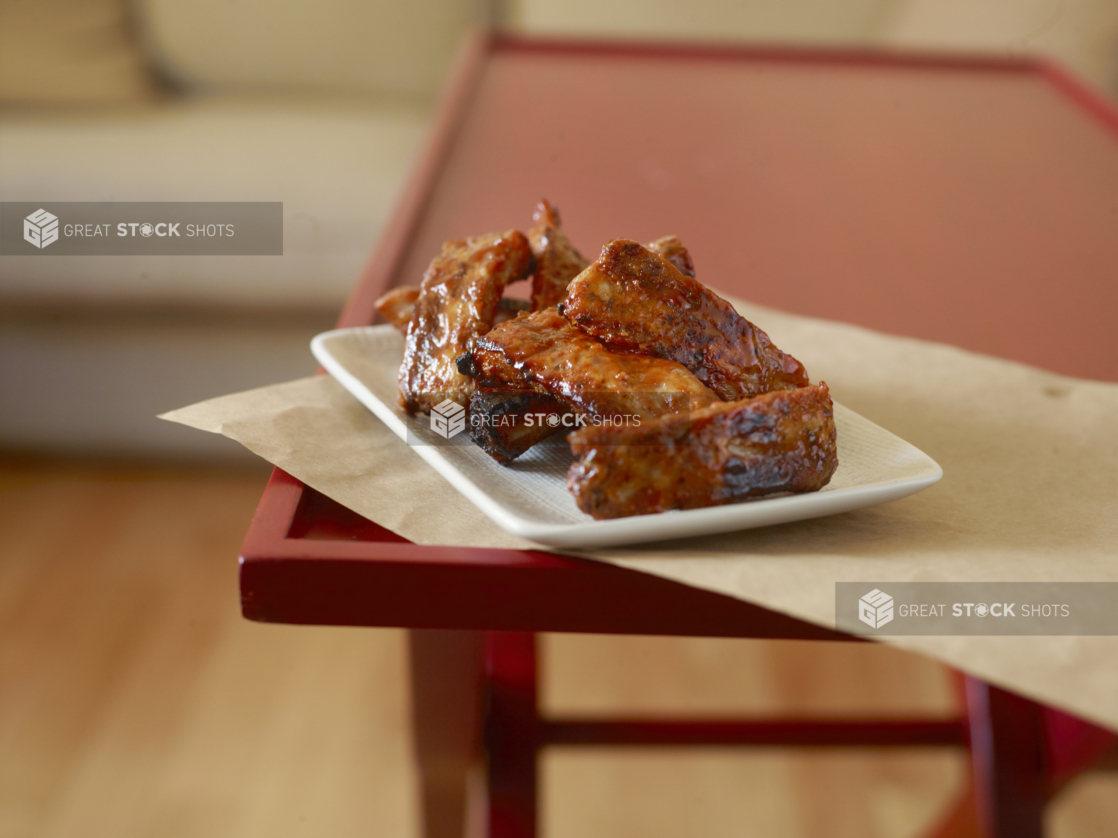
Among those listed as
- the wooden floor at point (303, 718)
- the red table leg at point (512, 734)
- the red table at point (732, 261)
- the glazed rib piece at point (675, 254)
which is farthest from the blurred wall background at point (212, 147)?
the glazed rib piece at point (675, 254)

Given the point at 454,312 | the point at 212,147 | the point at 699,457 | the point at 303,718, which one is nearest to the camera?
the point at 699,457

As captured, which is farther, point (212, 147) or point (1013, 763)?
point (212, 147)

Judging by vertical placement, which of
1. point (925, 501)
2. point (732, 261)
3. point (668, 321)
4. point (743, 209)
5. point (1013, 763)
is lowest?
point (1013, 763)

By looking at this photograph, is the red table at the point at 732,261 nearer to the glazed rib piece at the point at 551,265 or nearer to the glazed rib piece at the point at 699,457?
the glazed rib piece at the point at 699,457

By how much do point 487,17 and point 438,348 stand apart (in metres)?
2.74

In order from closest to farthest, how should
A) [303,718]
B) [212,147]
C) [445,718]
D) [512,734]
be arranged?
[445,718]
[512,734]
[303,718]
[212,147]

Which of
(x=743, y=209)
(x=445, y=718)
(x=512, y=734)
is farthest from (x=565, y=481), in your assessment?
(x=743, y=209)

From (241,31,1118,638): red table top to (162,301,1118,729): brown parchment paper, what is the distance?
0.09 feet

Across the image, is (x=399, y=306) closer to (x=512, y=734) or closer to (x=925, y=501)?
(x=925, y=501)

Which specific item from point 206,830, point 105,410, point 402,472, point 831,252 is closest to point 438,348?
point 402,472

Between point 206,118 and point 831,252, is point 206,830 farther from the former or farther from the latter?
point 206,118

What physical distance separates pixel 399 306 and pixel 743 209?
717 millimetres

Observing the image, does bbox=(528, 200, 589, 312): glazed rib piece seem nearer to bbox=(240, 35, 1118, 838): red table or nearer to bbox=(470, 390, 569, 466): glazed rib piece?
bbox=(470, 390, 569, 466): glazed rib piece

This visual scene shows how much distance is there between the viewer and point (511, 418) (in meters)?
0.64
